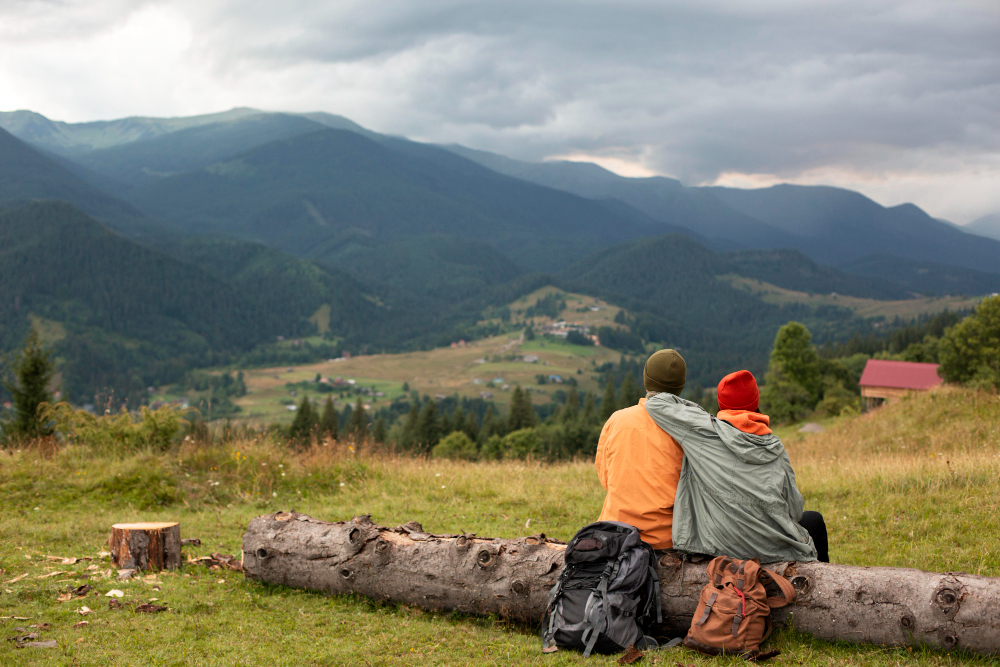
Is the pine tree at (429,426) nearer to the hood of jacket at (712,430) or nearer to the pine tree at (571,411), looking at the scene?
the pine tree at (571,411)

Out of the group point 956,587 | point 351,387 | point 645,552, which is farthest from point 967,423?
point 351,387

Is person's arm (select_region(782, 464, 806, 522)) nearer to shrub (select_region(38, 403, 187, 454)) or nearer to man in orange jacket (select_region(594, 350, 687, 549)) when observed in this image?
man in orange jacket (select_region(594, 350, 687, 549))

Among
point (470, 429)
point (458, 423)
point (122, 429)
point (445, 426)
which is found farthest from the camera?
point (470, 429)

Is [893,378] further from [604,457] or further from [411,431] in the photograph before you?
[604,457]

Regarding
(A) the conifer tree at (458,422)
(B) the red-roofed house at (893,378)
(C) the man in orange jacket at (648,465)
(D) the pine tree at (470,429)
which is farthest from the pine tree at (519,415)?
(C) the man in orange jacket at (648,465)

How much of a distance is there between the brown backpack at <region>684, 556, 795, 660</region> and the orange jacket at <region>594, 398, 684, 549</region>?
545mm

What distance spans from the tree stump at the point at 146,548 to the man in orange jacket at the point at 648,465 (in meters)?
5.19

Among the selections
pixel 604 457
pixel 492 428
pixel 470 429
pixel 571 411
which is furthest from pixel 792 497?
pixel 571 411

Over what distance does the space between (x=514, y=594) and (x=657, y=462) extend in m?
1.80

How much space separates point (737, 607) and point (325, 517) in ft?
22.0

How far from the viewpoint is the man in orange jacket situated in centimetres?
523

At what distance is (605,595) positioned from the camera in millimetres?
4914

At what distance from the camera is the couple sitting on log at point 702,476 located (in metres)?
5.04

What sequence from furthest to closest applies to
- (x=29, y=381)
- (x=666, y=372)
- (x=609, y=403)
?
(x=609, y=403)
(x=29, y=381)
(x=666, y=372)
